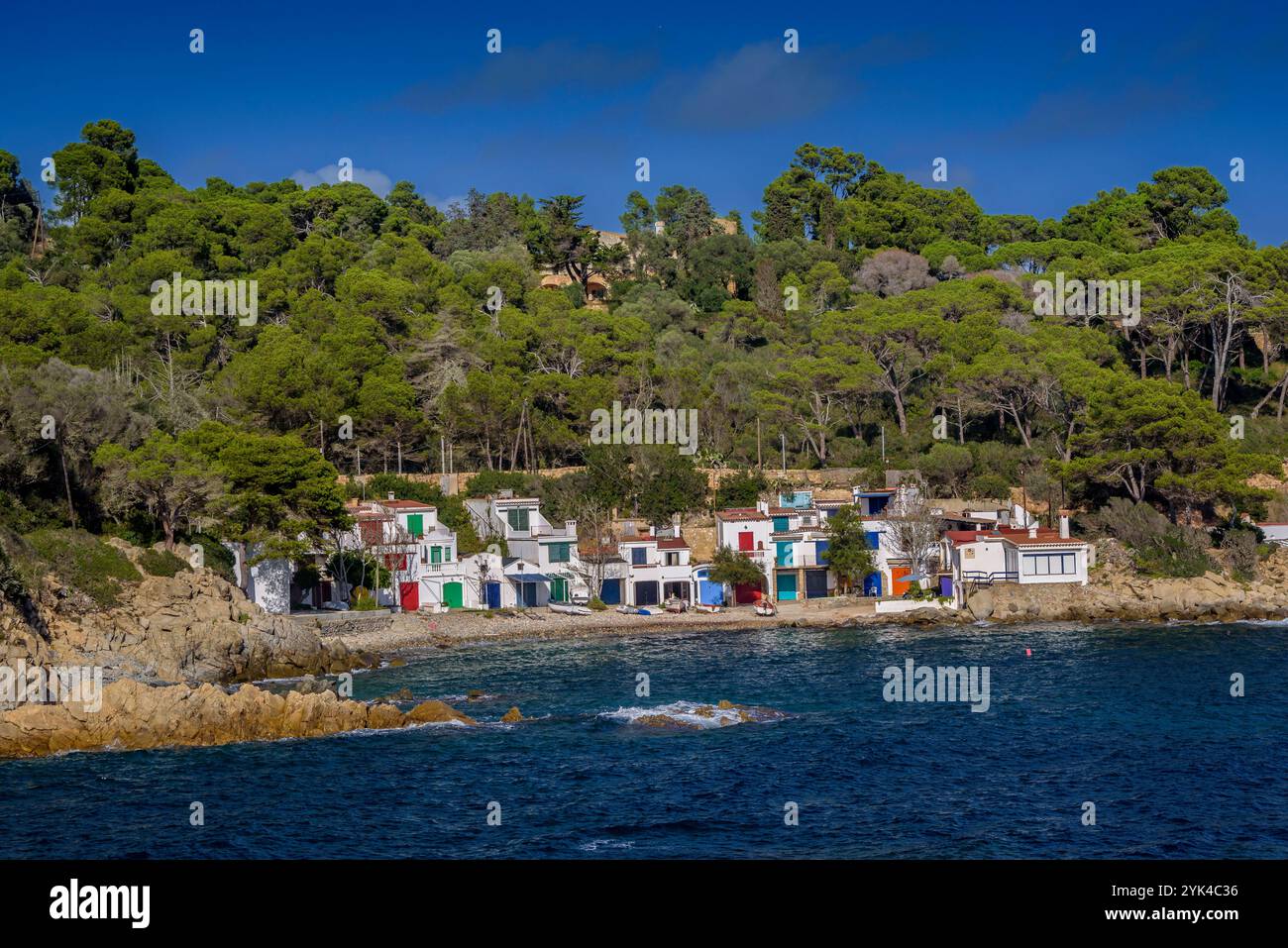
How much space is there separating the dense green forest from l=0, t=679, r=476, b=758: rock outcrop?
493 inches

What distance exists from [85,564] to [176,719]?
9.70 m

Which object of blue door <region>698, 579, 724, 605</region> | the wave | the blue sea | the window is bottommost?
the blue sea

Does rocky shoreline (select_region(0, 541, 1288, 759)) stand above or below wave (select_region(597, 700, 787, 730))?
above

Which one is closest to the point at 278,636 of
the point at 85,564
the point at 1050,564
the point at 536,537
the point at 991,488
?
the point at 85,564

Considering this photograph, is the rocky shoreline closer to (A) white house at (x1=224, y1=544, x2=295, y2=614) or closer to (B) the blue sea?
(B) the blue sea

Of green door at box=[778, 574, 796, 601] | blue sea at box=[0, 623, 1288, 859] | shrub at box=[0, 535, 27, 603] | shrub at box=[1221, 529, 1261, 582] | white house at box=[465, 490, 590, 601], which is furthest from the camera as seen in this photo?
green door at box=[778, 574, 796, 601]

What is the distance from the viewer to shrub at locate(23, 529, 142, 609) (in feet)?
117

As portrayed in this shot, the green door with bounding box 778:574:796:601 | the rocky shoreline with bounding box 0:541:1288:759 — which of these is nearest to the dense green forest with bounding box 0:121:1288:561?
the rocky shoreline with bounding box 0:541:1288:759

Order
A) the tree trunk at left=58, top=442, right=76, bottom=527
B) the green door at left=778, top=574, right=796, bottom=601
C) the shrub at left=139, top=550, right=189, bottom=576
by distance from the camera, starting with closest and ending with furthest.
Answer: the shrub at left=139, top=550, right=189, bottom=576
the tree trunk at left=58, top=442, right=76, bottom=527
the green door at left=778, top=574, right=796, bottom=601

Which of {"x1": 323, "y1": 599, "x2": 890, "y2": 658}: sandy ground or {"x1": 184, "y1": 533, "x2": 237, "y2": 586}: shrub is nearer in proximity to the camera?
{"x1": 184, "y1": 533, "x2": 237, "y2": 586}: shrub

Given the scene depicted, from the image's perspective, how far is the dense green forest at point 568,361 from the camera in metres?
44.2

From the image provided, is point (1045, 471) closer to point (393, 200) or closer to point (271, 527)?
point (271, 527)

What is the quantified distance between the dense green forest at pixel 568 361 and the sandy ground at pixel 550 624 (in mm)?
4512

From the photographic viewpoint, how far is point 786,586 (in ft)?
168
